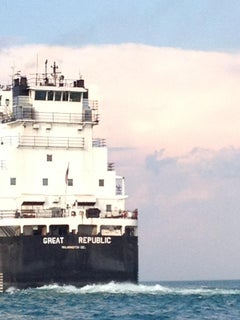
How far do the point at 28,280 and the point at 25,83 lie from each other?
1313cm

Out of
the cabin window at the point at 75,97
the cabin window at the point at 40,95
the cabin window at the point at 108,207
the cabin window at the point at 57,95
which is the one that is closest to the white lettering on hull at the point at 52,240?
the cabin window at the point at 108,207

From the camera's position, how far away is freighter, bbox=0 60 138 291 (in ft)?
230

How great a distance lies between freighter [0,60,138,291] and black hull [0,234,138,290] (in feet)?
0.19

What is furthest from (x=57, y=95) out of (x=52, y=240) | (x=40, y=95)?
(x=52, y=240)

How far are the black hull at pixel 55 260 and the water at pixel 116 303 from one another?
548 mm

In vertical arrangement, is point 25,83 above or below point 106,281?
above

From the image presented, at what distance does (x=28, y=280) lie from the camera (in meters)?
69.9

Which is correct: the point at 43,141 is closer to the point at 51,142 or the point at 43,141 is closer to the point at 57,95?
the point at 51,142

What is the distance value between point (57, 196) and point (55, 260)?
615 cm

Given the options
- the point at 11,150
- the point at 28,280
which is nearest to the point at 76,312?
the point at 28,280

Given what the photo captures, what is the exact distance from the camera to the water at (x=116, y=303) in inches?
2185

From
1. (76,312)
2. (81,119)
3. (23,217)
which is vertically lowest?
(76,312)

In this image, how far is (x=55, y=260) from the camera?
2746 inches

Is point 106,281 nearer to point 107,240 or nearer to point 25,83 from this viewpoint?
point 107,240
